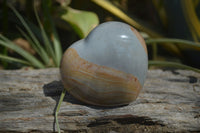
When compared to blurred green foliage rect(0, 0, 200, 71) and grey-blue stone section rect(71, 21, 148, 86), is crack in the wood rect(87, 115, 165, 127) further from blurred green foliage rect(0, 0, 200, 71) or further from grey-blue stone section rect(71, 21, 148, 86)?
blurred green foliage rect(0, 0, 200, 71)

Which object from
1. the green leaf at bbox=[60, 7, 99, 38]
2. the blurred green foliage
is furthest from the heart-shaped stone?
the green leaf at bbox=[60, 7, 99, 38]

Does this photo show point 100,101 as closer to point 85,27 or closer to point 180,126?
point 180,126

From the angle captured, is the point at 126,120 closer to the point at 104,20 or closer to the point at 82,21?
the point at 82,21

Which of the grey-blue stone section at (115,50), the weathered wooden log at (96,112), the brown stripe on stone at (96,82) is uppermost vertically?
the grey-blue stone section at (115,50)

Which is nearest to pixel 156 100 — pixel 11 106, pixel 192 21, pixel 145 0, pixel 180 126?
pixel 180 126

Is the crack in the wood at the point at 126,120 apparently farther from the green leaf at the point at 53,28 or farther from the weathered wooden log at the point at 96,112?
the green leaf at the point at 53,28

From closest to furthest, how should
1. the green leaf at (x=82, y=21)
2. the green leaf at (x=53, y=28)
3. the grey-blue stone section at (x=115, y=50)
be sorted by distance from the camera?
1. the grey-blue stone section at (x=115, y=50)
2. the green leaf at (x=82, y=21)
3. the green leaf at (x=53, y=28)

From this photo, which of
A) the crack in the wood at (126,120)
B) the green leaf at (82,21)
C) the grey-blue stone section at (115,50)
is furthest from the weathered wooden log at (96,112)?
the green leaf at (82,21)
